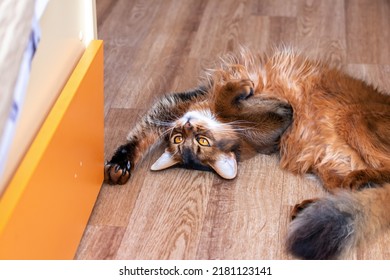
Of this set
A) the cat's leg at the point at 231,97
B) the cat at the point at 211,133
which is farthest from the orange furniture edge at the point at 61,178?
the cat's leg at the point at 231,97

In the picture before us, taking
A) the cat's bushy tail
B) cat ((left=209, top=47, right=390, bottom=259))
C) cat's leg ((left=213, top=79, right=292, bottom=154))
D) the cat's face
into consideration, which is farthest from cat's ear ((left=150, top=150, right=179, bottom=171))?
the cat's bushy tail

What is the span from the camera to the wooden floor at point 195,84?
6.57 feet

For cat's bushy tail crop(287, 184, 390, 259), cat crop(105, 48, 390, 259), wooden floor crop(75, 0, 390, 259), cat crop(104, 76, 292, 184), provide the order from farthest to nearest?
cat crop(104, 76, 292, 184), cat crop(105, 48, 390, 259), wooden floor crop(75, 0, 390, 259), cat's bushy tail crop(287, 184, 390, 259)

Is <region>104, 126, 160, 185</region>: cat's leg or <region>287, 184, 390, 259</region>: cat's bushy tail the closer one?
<region>287, 184, 390, 259</region>: cat's bushy tail

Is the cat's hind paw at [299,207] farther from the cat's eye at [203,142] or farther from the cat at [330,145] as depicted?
the cat's eye at [203,142]

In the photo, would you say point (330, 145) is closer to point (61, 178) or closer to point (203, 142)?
point (203, 142)

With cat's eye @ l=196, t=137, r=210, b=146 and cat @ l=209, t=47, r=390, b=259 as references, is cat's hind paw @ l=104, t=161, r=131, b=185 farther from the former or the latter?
cat @ l=209, t=47, r=390, b=259

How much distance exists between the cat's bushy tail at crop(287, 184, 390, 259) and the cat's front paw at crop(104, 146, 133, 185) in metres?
0.59

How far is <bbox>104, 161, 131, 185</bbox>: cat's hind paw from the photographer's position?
88.7 inches

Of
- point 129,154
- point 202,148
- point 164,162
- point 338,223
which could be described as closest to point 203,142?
point 202,148

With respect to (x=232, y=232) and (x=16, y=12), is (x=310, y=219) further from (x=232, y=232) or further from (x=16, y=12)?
(x=16, y=12)

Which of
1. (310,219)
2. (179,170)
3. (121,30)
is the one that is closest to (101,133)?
(179,170)

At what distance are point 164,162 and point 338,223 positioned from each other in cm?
69

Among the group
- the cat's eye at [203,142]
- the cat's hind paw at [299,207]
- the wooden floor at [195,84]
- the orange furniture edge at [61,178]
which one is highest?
the orange furniture edge at [61,178]
